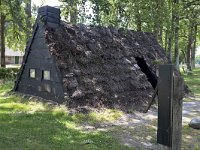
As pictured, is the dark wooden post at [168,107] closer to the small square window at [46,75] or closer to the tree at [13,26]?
the tree at [13,26]

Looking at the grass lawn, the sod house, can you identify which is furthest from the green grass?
the sod house

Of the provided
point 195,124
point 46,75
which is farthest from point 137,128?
point 46,75

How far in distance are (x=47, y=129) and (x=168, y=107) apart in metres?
4.81

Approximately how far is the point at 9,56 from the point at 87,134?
60057 mm

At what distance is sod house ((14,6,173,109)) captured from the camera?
12828 mm

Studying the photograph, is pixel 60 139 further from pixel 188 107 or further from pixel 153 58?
pixel 153 58

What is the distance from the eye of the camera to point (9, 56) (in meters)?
65.7

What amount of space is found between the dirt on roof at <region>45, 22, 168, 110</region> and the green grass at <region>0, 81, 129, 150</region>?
99cm

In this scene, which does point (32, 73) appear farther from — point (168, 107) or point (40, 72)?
point (168, 107)

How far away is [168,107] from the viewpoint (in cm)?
605

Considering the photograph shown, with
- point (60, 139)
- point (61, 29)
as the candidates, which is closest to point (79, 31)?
point (61, 29)

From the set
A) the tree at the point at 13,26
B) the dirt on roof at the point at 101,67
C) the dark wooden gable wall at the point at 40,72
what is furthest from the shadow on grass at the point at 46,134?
the tree at the point at 13,26

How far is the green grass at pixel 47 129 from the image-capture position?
8055 mm

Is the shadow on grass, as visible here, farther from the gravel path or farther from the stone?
the stone
